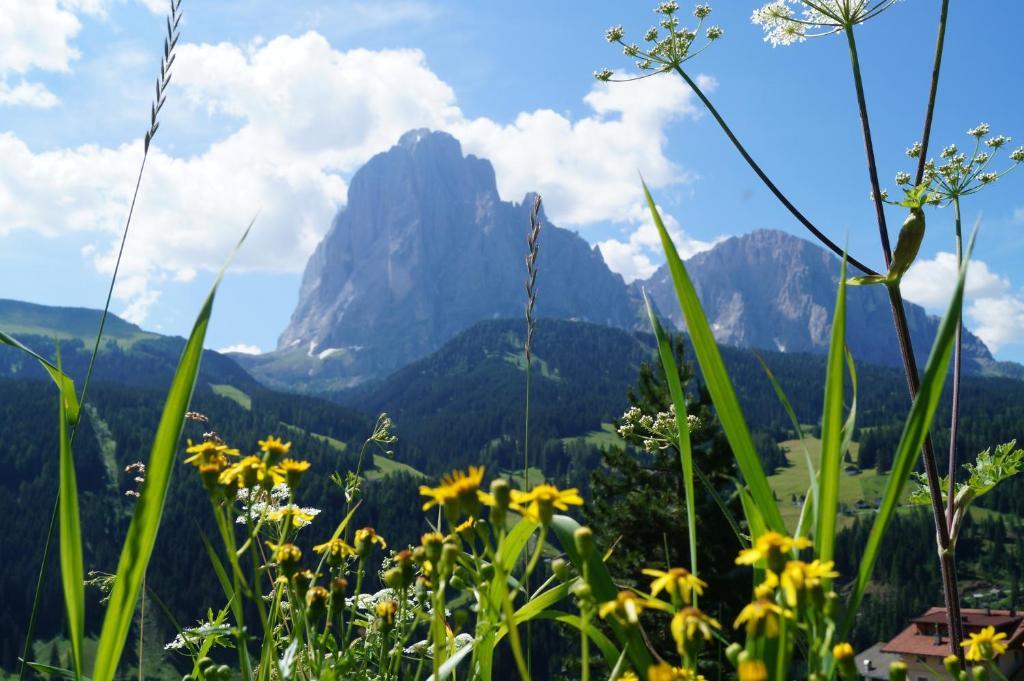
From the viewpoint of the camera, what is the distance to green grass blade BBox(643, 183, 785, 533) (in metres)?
1.27

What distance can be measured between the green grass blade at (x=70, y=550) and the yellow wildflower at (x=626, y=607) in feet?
2.78

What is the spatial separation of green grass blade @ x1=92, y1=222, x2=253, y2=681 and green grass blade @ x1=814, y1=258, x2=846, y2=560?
1.02 m

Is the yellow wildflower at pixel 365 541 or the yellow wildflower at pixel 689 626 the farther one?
the yellow wildflower at pixel 365 541

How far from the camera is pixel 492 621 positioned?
1.36 meters

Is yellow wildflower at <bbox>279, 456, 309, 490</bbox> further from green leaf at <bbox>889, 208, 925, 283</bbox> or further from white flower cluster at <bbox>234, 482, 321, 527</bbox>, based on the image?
green leaf at <bbox>889, 208, 925, 283</bbox>

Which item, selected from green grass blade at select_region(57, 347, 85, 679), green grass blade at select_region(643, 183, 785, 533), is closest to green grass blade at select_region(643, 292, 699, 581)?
green grass blade at select_region(643, 183, 785, 533)

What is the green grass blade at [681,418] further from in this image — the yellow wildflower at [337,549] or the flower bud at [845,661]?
the yellow wildflower at [337,549]

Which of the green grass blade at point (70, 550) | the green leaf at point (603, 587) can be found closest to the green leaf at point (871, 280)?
the green leaf at point (603, 587)

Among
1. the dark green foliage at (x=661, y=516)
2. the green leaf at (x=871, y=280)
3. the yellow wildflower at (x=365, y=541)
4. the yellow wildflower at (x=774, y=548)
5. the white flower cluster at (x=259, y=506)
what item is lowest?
the dark green foliage at (x=661, y=516)

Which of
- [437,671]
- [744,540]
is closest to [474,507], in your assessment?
[437,671]

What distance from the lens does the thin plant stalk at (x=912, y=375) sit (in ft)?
7.33

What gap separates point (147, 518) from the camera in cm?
125

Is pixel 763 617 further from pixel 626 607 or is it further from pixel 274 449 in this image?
pixel 274 449

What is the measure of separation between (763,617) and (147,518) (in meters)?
0.99
